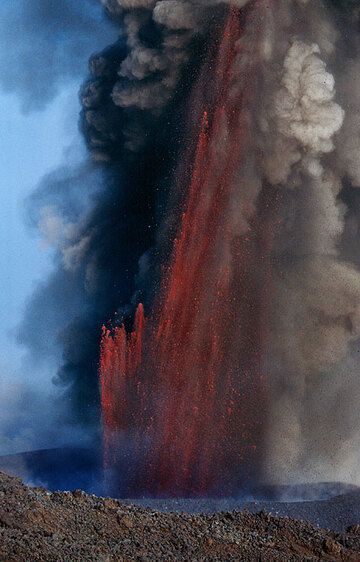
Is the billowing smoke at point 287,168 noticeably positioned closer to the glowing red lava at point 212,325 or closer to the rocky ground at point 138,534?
the glowing red lava at point 212,325

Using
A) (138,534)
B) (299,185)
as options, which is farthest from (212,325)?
(138,534)

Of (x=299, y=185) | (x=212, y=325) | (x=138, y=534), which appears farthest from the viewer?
(x=299, y=185)

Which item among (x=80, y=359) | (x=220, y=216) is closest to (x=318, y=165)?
(x=220, y=216)

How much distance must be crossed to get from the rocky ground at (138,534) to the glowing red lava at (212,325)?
343 inches

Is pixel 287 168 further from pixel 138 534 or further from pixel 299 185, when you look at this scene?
pixel 138 534

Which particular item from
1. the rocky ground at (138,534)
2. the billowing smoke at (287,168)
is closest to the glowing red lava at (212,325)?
the billowing smoke at (287,168)

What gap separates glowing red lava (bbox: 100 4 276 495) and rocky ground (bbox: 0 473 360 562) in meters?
8.72

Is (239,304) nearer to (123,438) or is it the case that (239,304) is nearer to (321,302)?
(321,302)

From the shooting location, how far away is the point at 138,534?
71.4 ft

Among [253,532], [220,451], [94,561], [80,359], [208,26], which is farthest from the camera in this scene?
[80,359]

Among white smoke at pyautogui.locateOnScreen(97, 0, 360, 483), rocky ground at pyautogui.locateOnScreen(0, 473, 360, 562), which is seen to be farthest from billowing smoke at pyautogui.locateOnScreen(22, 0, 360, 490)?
rocky ground at pyautogui.locateOnScreen(0, 473, 360, 562)

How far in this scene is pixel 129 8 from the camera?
37.0 m

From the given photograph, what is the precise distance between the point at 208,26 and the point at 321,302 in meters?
10.2

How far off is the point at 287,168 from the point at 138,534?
16.4 m
